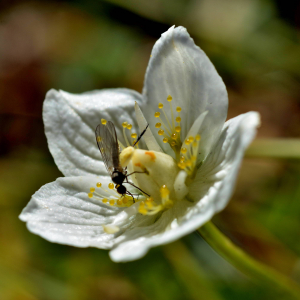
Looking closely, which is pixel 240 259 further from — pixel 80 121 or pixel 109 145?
pixel 80 121

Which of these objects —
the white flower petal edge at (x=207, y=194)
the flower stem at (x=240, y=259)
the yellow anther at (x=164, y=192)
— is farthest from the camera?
the yellow anther at (x=164, y=192)

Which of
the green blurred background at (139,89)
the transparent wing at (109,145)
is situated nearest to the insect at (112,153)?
the transparent wing at (109,145)

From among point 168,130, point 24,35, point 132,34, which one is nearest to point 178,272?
point 168,130

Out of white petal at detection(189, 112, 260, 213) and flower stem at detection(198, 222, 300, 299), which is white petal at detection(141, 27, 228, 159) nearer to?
white petal at detection(189, 112, 260, 213)

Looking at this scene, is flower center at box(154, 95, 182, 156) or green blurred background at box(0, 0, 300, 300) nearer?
flower center at box(154, 95, 182, 156)

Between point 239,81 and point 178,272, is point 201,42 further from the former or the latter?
point 178,272

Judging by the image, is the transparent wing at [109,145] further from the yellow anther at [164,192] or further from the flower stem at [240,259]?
the flower stem at [240,259]

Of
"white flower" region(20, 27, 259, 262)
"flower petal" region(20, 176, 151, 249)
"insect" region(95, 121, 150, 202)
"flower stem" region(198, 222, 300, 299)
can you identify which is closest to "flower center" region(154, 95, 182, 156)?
"white flower" region(20, 27, 259, 262)
